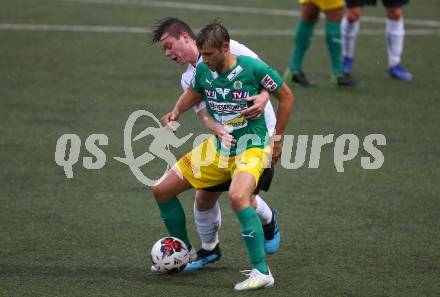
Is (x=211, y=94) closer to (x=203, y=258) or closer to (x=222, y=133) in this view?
(x=222, y=133)

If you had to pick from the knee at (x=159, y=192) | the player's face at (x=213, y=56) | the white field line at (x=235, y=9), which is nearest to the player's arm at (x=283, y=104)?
the player's face at (x=213, y=56)

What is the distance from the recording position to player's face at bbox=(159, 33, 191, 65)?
6.47 m

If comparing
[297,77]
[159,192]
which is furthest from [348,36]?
[159,192]

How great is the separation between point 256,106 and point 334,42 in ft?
18.8

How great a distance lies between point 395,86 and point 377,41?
2.32 m

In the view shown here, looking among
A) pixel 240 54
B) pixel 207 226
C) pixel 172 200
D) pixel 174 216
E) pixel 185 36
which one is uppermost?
pixel 185 36

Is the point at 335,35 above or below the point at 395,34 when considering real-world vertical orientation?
above

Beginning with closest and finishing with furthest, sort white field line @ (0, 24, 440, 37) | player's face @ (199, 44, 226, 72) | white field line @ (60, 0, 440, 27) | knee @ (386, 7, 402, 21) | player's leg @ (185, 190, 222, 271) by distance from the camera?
player's face @ (199, 44, 226, 72) < player's leg @ (185, 190, 222, 271) < knee @ (386, 7, 402, 21) < white field line @ (0, 24, 440, 37) < white field line @ (60, 0, 440, 27)

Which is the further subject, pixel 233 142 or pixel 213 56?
pixel 233 142

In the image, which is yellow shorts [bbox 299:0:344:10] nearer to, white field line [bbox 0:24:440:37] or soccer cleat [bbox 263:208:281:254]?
white field line [bbox 0:24:440:37]

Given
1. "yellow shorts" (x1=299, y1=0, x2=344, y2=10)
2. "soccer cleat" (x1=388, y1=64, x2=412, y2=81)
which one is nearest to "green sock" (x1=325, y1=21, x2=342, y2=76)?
"yellow shorts" (x1=299, y1=0, x2=344, y2=10)

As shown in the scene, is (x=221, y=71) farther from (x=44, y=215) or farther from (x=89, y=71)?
(x=89, y=71)

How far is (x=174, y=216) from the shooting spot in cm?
662

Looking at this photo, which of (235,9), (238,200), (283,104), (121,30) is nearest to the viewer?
(238,200)
